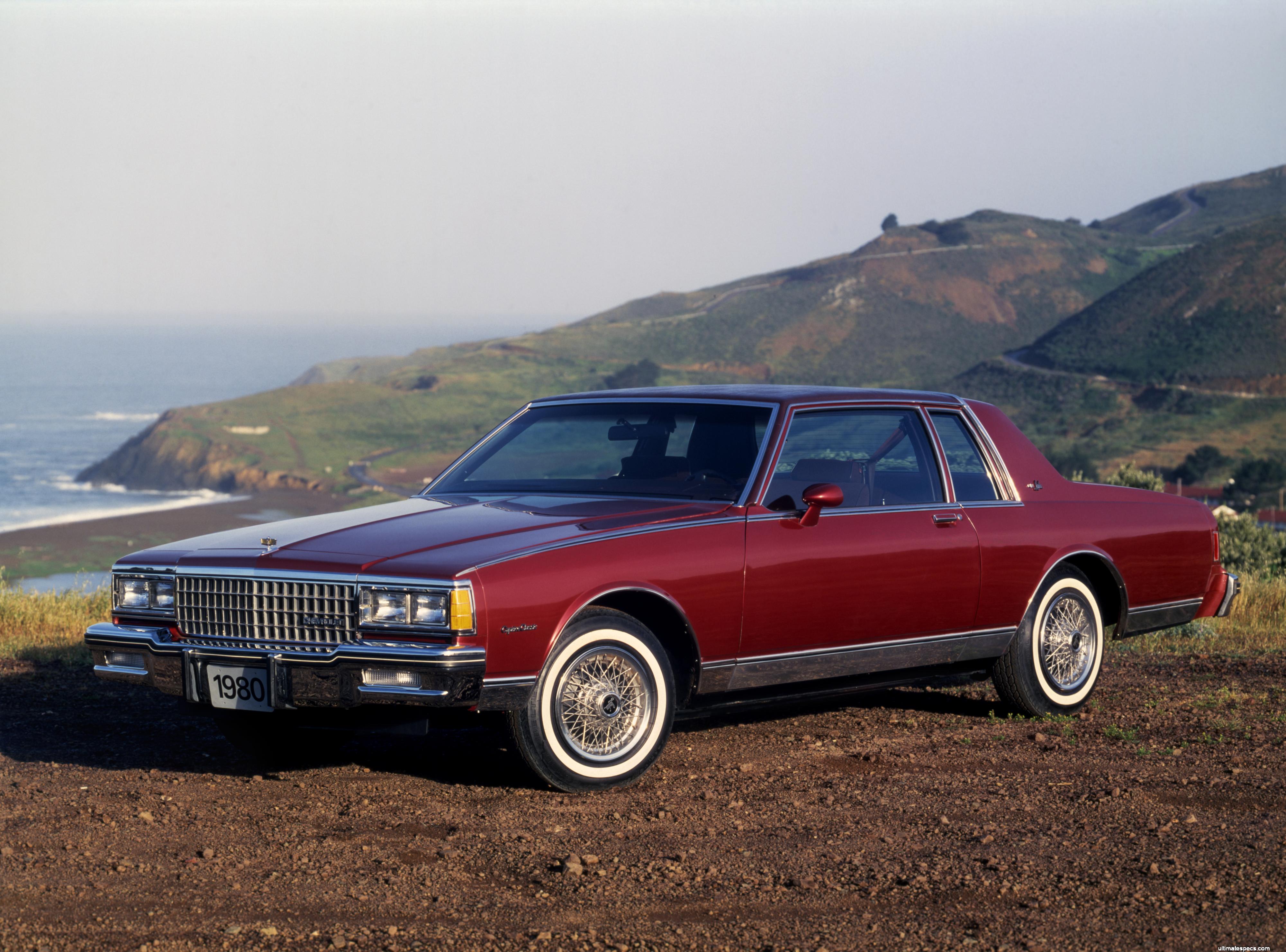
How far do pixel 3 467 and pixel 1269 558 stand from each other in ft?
405

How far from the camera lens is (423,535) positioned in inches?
217

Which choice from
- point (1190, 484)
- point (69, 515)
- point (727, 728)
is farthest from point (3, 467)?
point (727, 728)

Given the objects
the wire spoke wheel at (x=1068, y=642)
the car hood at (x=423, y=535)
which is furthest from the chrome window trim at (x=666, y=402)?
the wire spoke wheel at (x=1068, y=642)

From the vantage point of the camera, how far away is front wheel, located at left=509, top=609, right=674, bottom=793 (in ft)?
17.3

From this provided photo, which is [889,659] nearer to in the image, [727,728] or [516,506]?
[727,728]

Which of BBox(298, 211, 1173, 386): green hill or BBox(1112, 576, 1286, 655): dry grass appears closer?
BBox(1112, 576, 1286, 655): dry grass

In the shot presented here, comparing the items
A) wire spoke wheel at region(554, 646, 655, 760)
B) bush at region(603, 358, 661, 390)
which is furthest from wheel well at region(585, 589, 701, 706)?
bush at region(603, 358, 661, 390)

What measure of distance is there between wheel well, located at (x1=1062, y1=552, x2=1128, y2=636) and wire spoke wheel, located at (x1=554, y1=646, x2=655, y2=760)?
9.32 feet

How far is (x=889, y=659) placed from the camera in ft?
21.0

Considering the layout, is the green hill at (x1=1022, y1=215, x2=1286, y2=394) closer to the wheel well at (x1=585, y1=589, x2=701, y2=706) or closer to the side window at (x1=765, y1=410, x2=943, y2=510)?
the side window at (x1=765, y1=410, x2=943, y2=510)

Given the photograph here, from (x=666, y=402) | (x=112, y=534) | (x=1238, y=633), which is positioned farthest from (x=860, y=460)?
(x=112, y=534)

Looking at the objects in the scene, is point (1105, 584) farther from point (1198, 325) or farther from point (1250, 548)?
point (1198, 325)

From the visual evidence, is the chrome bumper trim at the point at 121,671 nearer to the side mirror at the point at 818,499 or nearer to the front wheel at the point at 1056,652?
the side mirror at the point at 818,499

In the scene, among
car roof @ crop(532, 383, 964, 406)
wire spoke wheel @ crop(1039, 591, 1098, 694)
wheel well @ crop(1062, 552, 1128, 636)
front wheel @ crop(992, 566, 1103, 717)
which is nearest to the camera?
car roof @ crop(532, 383, 964, 406)
